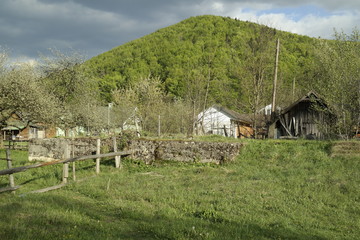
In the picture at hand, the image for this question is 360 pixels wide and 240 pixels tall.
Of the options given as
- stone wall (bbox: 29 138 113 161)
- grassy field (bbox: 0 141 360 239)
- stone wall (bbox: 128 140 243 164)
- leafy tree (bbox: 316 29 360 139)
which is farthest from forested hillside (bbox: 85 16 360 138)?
stone wall (bbox: 29 138 113 161)

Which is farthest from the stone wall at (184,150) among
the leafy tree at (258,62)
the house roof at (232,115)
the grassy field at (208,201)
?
the house roof at (232,115)

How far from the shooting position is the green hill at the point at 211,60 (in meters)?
28.0

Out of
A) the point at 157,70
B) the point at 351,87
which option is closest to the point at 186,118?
the point at 351,87

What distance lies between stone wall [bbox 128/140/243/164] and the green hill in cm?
1321

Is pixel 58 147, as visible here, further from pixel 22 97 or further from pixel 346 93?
pixel 346 93

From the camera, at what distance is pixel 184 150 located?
15.6m

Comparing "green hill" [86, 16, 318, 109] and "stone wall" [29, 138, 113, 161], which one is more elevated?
"green hill" [86, 16, 318, 109]

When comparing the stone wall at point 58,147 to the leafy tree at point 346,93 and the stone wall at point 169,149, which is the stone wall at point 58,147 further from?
the leafy tree at point 346,93

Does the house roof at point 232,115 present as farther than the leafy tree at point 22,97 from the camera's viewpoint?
Yes

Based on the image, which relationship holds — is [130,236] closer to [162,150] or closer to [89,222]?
[89,222]

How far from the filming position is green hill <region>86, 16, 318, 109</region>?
2797cm

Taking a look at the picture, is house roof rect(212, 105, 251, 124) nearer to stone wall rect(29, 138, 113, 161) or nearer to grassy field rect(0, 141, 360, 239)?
stone wall rect(29, 138, 113, 161)

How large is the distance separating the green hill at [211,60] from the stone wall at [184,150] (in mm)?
13213

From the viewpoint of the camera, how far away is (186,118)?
30.5 meters
